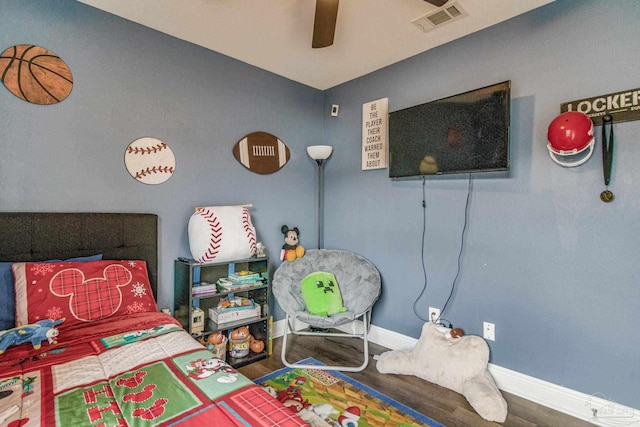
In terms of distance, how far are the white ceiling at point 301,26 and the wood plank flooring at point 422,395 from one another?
248cm

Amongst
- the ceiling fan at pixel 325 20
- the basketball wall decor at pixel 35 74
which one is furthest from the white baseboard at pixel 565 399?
the basketball wall decor at pixel 35 74

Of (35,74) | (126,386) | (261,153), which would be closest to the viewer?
(126,386)

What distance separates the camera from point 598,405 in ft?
6.19

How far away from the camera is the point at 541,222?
6.93ft

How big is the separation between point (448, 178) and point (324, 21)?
146 cm

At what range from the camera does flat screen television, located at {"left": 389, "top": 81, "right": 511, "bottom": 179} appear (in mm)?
2080

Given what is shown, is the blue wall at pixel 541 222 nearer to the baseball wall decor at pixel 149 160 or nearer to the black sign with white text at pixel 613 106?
the black sign with white text at pixel 613 106

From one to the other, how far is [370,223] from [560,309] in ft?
5.09

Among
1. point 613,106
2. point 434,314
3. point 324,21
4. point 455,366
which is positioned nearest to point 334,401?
point 455,366

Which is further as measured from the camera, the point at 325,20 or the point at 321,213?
the point at 321,213

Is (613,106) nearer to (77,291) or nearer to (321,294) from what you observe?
(321,294)

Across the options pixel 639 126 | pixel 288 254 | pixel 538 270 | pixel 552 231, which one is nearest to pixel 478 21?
pixel 639 126

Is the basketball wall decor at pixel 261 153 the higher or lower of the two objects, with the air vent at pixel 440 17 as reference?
lower

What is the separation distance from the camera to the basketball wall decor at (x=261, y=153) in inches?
114
